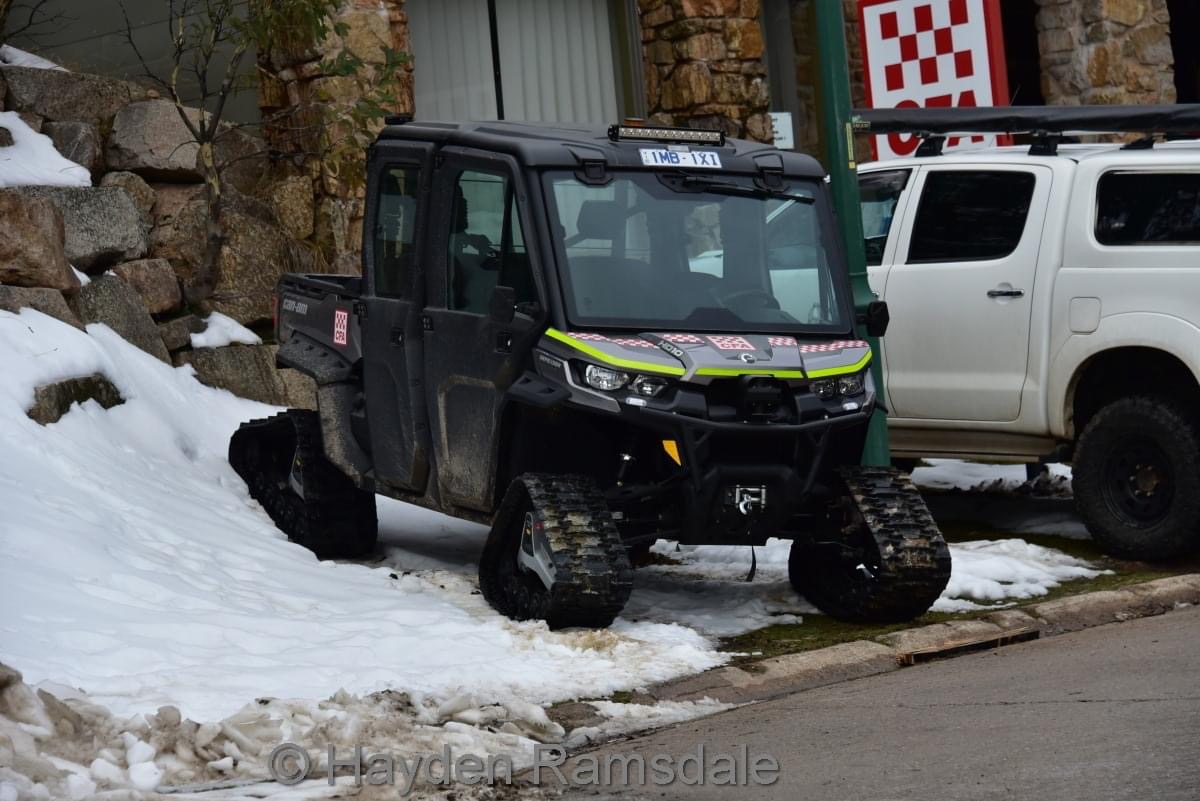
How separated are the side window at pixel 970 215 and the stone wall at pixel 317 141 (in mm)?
4384

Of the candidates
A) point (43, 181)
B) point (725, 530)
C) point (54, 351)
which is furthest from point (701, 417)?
point (43, 181)

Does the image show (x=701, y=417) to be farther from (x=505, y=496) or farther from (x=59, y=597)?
(x=59, y=597)

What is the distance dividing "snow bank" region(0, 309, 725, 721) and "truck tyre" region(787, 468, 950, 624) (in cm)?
84

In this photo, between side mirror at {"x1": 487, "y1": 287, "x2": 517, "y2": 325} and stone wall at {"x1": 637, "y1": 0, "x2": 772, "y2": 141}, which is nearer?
side mirror at {"x1": 487, "y1": 287, "x2": 517, "y2": 325}

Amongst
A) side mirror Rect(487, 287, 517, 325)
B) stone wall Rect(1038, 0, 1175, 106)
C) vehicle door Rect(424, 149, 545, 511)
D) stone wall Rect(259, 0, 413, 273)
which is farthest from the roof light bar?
stone wall Rect(1038, 0, 1175, 106)

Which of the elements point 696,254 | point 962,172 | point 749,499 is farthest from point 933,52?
point 749,499

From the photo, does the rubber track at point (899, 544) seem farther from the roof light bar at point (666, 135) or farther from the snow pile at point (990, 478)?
the snow pile at point (990, 478)

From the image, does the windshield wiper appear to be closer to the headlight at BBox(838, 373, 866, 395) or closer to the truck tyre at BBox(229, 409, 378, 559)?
the headlight at BBox(838, 373, 866, 395)

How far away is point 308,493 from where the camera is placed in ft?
32.3

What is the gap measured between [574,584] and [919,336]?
3723 millimetres

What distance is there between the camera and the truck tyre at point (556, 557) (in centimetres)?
761

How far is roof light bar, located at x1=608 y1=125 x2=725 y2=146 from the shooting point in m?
8.53

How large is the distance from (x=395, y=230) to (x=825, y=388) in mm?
2423

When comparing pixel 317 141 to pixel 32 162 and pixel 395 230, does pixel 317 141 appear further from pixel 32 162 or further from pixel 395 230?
Result: pixel 395 230
